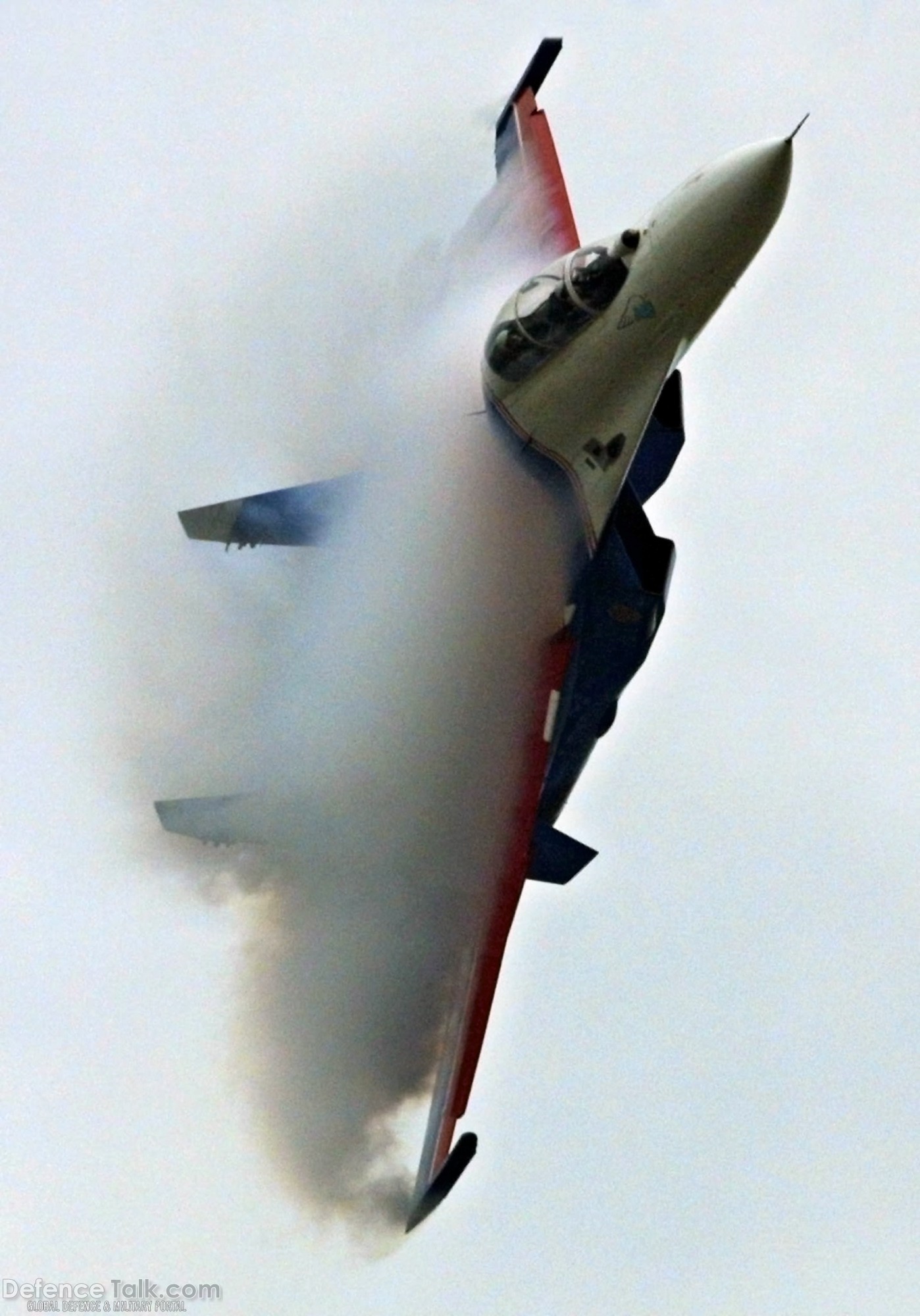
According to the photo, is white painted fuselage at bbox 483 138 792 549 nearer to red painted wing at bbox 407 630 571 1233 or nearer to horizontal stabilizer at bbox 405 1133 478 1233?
red painted wing at bbox 407 630 571 1233

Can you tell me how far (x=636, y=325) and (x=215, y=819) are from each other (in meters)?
8.32

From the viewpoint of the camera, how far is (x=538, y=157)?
25.1 m

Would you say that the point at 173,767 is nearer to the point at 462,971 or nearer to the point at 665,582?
the point at 462,971

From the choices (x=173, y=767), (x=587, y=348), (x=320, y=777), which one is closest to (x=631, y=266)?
(x=587, y=348)

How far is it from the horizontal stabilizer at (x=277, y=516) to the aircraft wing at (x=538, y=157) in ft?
12.9

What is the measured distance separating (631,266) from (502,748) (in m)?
6.08

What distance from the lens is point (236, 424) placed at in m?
26.2

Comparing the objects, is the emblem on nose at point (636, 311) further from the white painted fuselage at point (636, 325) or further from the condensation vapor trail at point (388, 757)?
the condensation vapor trail at point (388, 757)

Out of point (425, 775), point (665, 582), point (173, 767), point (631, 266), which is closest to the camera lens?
point (631, 266)

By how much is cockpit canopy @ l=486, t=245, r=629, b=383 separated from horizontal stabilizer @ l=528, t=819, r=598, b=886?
5.48 m

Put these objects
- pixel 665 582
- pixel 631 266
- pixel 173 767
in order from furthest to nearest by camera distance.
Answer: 1. pixel 173 767
2. pixel 665 582
3. pixel 631 266

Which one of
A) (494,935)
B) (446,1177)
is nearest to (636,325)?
(494,935)

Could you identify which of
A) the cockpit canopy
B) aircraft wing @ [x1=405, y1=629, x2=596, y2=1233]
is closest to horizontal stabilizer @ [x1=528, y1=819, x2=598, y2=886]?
aircraft wing @ [x1=405, y1=629, x2=596, y2=1233]

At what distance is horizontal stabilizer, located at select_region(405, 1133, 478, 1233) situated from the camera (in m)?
20.6
